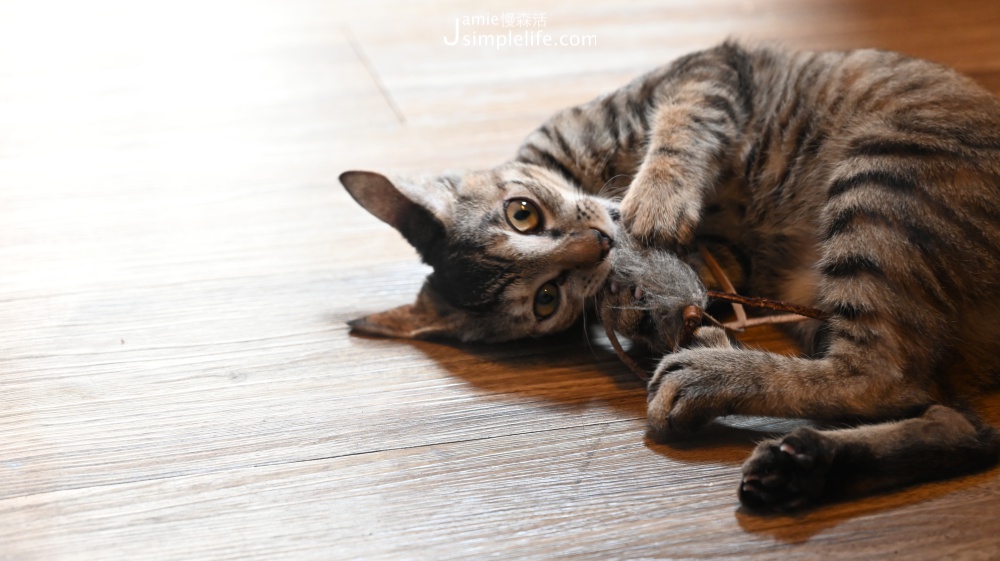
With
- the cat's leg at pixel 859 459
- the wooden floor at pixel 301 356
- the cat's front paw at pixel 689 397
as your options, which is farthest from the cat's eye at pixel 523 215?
the cat's leg at pixel 859 459

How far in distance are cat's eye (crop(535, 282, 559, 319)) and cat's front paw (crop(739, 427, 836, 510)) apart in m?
0.55

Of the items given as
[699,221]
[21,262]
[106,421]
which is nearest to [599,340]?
[699,221]

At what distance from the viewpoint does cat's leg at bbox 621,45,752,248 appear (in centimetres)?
184

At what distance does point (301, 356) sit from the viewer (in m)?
1.92

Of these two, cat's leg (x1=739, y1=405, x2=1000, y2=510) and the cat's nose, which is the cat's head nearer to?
the cat's nose

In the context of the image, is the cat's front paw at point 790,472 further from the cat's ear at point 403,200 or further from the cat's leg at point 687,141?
the cat's ear at point 403,200

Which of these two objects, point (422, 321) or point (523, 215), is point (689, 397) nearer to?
point (523, 215)

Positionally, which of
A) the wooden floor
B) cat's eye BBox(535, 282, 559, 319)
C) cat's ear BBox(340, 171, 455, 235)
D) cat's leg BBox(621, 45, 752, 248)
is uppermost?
cat's leg BBox(621, 45, 752, 248)

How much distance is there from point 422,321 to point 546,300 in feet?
0.94

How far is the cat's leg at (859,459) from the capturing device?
55.7 inches

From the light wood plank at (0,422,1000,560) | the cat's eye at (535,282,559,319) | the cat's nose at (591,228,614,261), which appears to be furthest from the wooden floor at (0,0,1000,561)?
the cat's nose at (591,228,614,261)

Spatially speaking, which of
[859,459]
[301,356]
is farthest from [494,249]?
[859,459]

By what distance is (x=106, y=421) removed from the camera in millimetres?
1709

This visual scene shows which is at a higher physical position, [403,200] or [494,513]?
[403,200]
